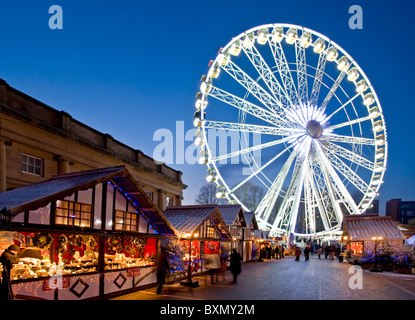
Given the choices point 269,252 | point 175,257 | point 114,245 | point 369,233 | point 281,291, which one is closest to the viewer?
point 281,291

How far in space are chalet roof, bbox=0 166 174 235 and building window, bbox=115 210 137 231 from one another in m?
0.50

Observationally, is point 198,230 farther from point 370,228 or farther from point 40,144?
point 370,228

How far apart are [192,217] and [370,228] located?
18511mm

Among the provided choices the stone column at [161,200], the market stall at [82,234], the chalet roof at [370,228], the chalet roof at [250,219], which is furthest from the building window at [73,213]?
the chalet roof at [250,219]

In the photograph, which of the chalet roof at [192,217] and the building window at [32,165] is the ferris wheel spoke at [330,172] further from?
the building window at [32,165]

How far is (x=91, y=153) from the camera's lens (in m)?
21.0

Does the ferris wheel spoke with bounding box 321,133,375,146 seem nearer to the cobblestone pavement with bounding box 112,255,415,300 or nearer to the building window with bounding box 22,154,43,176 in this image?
the cobblestone pavement with bounding box 112,255,415,300

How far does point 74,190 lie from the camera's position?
37.9 ft

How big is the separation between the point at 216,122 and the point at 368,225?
15.9 meters

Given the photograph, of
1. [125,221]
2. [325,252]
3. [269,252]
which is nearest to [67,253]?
[125,221]

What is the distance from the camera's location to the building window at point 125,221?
14.5 m

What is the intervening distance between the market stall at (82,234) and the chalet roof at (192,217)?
2674mm

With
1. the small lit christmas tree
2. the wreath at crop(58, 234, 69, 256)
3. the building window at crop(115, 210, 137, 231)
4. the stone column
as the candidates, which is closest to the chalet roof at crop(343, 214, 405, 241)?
the stone column
